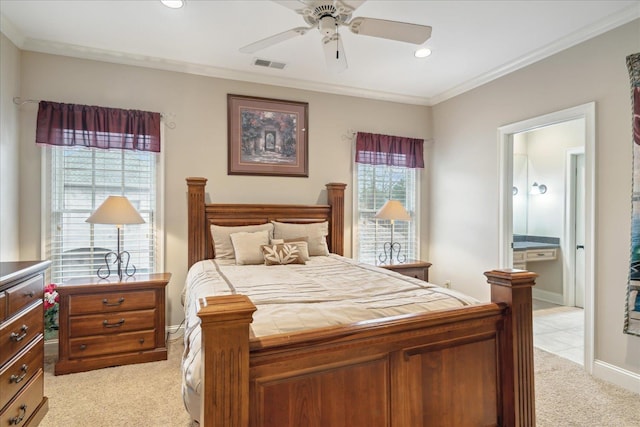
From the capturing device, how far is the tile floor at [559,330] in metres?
3.22

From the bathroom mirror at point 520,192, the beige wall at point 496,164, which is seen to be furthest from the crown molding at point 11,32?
the bathroom mirror at point 520,192

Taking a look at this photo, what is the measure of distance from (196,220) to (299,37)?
6.72ft

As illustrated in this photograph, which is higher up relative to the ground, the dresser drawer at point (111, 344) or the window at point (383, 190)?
the window at point (383, 190)

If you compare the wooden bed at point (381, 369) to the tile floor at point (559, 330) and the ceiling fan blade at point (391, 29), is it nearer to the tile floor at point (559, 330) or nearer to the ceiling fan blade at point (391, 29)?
the ceiling fan blade at point (391, 29)

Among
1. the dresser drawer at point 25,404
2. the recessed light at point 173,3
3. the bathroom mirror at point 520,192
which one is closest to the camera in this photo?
the dresser drawer at point 25,404

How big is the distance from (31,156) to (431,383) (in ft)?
12.4

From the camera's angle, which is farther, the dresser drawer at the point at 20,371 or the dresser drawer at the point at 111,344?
the dresser drawer at the point at 111,344

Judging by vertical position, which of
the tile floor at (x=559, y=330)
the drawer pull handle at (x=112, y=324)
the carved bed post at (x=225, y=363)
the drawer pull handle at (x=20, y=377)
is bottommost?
the tile floor at (x=559, y=330)

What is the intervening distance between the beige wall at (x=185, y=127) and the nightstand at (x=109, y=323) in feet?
2.13

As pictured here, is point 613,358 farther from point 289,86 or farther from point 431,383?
point 289,86

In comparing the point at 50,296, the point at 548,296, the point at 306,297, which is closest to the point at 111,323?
the point at 50,296

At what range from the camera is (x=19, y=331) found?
1.81 metres

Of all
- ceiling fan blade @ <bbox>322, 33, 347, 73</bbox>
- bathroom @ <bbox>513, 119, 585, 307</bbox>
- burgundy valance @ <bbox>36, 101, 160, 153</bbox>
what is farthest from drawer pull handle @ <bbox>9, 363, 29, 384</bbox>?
bathroom @ <bbox>513, 119, 585, 307</bbox>

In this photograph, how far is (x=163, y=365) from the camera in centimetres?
284
